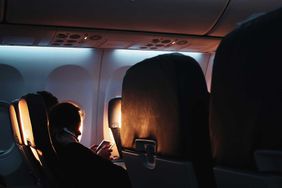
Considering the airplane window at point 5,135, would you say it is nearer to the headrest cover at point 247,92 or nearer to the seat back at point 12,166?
the seat back at point 12,166

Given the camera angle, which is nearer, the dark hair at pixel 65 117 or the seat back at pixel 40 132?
the seat back at pixel 40 132

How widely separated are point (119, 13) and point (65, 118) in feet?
3.65

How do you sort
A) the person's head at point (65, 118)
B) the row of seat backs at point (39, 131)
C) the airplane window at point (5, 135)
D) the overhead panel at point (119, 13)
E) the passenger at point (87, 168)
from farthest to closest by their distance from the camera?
1. the airplane window at point (5, 135)
2. the overhead panel at point (119, 13)
3. the person's head at point (65, 118)
4. the passenger at point (87, 168)
5. the row of seat backs at point (39, 131)

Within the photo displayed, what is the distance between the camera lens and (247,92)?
1.28 meters

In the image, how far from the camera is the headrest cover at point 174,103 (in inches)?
65.4

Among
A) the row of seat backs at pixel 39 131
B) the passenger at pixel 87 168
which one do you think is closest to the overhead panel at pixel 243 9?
the passenger at pixel 87 168

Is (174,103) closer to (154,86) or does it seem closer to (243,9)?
(154,86)

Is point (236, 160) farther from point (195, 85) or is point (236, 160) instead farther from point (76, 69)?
point (76, 69)

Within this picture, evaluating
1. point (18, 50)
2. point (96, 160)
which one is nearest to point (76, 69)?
point (18, 50)

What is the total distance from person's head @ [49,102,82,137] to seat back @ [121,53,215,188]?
2.10 meters

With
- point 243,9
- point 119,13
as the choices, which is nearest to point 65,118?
point 119,13

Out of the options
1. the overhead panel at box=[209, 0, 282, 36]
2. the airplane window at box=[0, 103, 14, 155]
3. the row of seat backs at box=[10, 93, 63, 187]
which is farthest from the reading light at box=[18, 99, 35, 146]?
the airplane window at box=[0, 103, 14, 155]

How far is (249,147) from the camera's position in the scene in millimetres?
1275

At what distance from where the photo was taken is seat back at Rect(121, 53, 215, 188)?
166 cm
